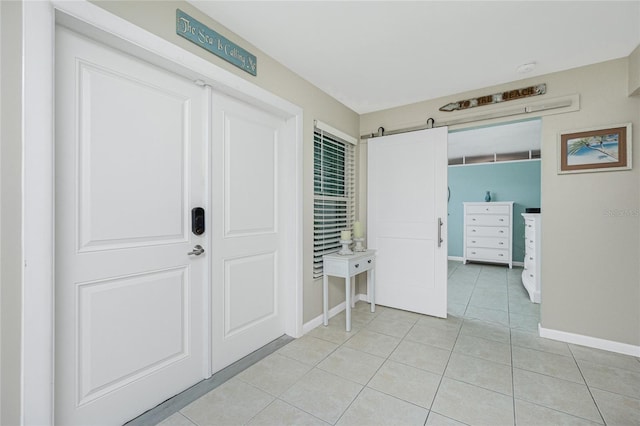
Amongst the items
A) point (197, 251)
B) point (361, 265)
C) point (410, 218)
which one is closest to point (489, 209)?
point (410, 218)

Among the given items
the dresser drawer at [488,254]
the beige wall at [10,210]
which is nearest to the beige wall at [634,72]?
the beige wall at [10,210]

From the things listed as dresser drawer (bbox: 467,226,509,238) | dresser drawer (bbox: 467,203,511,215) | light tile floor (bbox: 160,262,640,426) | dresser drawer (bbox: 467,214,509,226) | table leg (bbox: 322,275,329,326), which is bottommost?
light tile floor (bbox: 160,262,640,426)

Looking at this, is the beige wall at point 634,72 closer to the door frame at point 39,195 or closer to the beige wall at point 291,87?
the beige wall at point 291,87

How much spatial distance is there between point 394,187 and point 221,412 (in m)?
2.70

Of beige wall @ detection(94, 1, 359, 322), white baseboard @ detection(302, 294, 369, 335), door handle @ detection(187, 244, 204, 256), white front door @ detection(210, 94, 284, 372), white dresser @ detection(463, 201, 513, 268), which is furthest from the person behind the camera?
white dresser @ detection(463, 201, 513, 268)

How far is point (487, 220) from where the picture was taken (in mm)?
6055

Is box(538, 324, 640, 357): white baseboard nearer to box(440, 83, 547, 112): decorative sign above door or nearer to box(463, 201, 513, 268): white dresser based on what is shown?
box(440, 83, 547, 112): decorative sign above door

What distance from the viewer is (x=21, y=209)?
1.16m

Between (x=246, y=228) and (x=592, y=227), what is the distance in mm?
2887

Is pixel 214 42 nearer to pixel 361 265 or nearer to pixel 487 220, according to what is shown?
pixel 361 265

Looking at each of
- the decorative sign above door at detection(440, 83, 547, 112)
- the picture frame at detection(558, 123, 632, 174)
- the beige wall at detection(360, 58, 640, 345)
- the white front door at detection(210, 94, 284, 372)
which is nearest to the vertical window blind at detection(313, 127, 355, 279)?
the white front door at detection(210, 94, 284, 372)

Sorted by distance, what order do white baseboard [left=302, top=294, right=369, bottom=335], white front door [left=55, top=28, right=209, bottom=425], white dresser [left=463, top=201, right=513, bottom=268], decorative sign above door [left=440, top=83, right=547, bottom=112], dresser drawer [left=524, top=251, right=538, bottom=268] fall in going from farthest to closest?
white dresser [left=463, top=201, right=513, bottom=268] → dresser drawer [left=524, top=251, right=538, bottom=268] → white baseboard [left=302, top=294, right=369, bottom=335] → decorative sign above door [left=440, top=83, right=547, bottom=112] → white front door [left=55, top=28, right=209, bottom=425]

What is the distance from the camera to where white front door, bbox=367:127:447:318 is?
10.3 feet

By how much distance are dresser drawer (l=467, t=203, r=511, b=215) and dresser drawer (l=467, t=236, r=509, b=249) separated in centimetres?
55
